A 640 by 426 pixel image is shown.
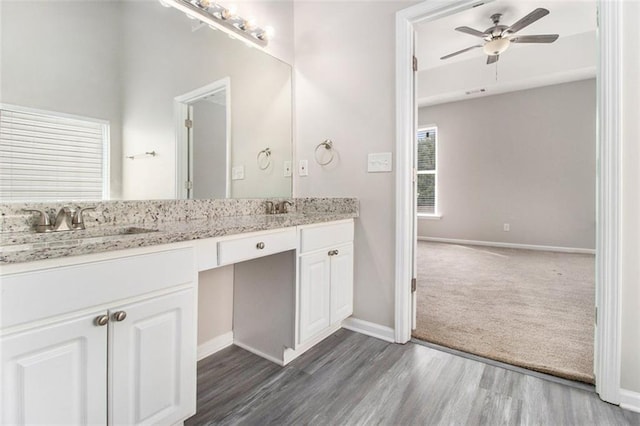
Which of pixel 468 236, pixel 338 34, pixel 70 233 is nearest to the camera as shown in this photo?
pixel 70 233

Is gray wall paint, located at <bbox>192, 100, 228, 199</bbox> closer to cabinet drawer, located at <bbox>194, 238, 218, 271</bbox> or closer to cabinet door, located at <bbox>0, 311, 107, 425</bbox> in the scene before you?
cabinet drawer, located at <bbox>194, 238, 218, 271</bbox>

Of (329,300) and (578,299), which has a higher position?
(329,300)

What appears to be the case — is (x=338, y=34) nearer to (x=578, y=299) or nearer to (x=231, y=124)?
(x=231, y=124)

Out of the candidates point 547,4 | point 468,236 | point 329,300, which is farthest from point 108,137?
point 468,236

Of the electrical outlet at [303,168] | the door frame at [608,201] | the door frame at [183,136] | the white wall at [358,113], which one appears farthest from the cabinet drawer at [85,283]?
the door frame at [608,201]

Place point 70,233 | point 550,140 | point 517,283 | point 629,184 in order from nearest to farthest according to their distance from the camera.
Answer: point 70,233, point 629,184, point 517,283, point 550,140

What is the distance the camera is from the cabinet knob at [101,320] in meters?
0.89

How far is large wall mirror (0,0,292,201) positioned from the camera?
1137mm

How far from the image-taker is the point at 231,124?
2.01 metres

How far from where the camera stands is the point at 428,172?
19.8ft

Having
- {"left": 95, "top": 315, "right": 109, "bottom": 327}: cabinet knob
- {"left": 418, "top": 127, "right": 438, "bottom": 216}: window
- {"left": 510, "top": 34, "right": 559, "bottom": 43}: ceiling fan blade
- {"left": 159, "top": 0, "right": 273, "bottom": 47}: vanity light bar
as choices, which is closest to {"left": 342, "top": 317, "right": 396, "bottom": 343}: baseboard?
→ {"left": 95, "top": 315, "right": 109, "bottom": 327}: cabinet knob

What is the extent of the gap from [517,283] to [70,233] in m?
3.74

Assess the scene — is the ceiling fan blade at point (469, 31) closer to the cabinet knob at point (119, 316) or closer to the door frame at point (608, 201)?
the door frame at point (608, 201)

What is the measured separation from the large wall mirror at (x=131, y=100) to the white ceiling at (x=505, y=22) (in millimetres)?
2050
